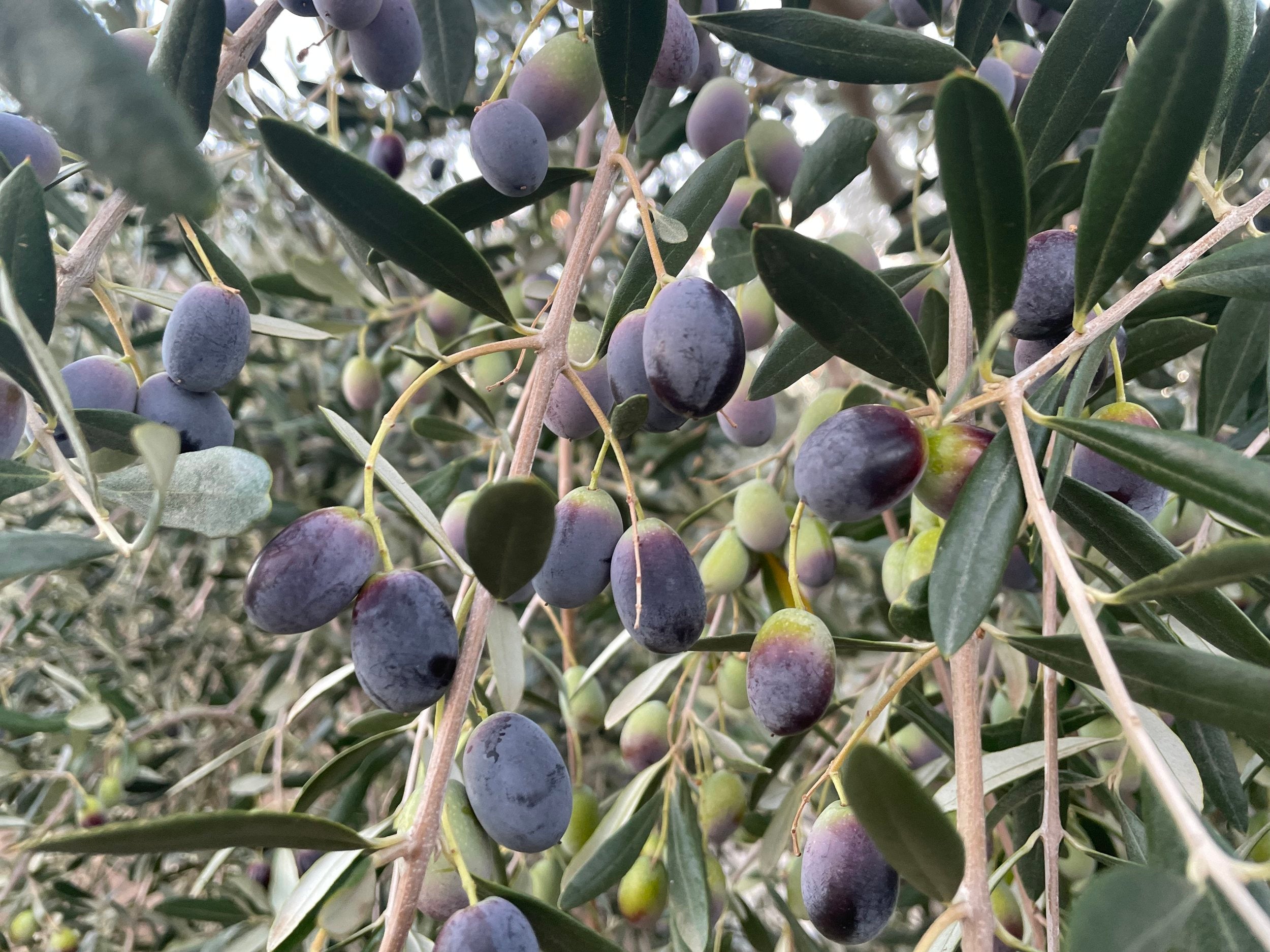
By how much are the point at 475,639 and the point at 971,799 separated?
0.34m

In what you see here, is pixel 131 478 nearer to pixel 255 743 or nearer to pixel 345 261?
pixel 255 743

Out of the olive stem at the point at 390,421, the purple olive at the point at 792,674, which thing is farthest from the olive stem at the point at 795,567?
the olive stem at the point at 390,421

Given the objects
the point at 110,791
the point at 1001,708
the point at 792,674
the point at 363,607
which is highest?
the point at 363,607

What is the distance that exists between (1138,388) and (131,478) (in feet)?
5.38

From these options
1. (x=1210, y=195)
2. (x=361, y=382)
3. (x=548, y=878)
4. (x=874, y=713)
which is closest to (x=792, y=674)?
(x=874, y=713)

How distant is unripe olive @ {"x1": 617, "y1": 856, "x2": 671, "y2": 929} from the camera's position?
1005 millimetres

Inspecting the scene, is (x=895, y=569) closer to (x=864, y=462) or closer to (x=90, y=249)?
(x=864, y=462)

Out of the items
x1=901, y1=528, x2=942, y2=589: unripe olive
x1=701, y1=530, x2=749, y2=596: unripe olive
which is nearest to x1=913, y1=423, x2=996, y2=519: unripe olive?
x1=901, y1=528, x2=942, y2=589: unripe olive

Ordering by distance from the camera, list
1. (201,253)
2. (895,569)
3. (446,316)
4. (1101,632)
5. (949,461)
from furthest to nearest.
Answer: (446,316) < (895,569) < (201,253) < (949,461) < (1101,632)

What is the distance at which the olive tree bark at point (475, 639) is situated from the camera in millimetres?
574

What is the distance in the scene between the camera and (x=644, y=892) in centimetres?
100

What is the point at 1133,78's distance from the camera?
0.46 meters

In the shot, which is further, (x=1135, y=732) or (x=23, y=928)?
(x=23, y=928)

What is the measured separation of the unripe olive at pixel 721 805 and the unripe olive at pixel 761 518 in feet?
0.98
